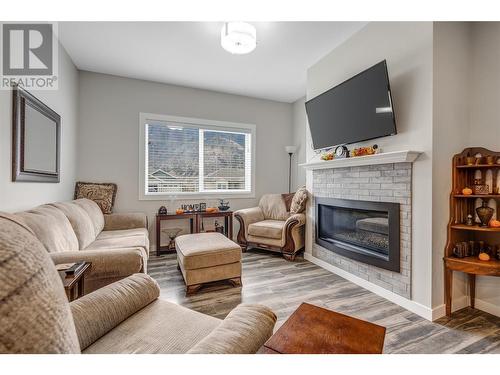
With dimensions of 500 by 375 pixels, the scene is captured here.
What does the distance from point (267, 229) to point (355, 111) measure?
6.36 ft

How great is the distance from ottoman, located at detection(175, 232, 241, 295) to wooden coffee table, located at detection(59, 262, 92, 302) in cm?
92

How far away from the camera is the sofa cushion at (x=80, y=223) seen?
2217 mm

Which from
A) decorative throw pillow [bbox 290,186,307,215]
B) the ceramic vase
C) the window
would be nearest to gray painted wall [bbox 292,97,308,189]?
the window

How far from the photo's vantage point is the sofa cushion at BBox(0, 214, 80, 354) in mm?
420

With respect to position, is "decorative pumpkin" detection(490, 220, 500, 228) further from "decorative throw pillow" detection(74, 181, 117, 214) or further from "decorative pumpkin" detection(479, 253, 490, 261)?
"decorative throw pillow" detection(74, 181, 117, 214)

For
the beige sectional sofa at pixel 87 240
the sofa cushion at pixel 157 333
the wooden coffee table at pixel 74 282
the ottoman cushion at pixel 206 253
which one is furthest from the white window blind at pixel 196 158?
the sofa cushion at pixel 157 333

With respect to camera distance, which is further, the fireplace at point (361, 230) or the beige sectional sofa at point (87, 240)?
the fireplace at point (361, 230)

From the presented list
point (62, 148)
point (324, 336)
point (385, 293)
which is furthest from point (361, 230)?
point (62, 148)

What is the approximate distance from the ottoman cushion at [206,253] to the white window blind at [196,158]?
1.60 meters

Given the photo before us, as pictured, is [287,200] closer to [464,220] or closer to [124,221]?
[464,220]

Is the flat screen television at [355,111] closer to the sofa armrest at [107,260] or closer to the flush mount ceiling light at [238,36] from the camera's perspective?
the flush mount ceiling light at [238,36]

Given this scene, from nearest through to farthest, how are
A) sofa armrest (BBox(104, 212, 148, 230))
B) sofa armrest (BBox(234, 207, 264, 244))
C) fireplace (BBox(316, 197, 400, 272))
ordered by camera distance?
fireplace (BBox(316, 197, 400, 272)) < sofa armrest (BBox(104, 212, 148, 230)) < sofa armrest (BBox(234, 207, 264, 244))

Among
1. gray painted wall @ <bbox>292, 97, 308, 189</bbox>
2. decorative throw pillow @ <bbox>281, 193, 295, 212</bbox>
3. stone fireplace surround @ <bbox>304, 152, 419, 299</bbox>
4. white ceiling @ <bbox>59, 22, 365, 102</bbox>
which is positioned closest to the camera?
stone fireplace surround @ <bbox>304, 152, 419, 299</bbox>

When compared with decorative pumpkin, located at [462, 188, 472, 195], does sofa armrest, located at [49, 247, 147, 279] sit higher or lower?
lower
